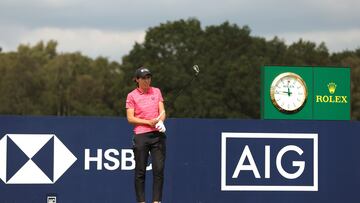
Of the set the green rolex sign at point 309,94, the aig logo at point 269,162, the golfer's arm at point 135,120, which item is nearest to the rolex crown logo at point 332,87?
the green rolex sign at point 309,94

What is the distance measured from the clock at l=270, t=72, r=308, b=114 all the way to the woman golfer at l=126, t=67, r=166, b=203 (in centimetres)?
501

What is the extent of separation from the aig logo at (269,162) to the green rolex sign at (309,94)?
188 cm

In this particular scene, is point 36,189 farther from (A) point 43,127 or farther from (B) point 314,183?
(B) point 314,183

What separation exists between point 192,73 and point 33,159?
61746 millimetres

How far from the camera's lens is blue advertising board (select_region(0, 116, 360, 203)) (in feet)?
40.7

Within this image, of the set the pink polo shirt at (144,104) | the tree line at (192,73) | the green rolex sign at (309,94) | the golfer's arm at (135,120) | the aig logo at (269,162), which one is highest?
the tree line at (192,73)

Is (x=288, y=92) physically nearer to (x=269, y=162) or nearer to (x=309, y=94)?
(x=309, y=94)

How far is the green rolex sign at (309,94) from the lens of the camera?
15.3m

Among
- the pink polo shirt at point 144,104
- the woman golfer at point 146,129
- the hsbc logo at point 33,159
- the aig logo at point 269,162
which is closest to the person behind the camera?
the woman golfer at point 146,129

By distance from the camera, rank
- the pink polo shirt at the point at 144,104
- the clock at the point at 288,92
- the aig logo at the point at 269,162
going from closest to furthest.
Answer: the pink polo shirt at the point at 144,104 < the aig logo at the point at 269,162 < the clock at the point at 288,92

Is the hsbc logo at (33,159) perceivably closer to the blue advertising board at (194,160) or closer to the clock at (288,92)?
the blue advertising board at (194,160)

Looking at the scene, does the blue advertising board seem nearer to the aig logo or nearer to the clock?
the aig logo

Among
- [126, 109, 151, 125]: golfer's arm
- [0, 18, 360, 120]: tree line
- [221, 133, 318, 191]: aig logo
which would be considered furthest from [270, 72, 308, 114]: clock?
[0, 18, 360, 120]: tree line

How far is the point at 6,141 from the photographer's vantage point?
12.4 meters
